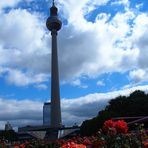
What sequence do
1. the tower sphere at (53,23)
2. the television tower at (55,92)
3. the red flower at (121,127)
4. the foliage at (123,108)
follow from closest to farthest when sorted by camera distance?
the red flower at (121,127) → the foliage at (123,108) → the television tower at (55,92) → the tower sphere at (53,23)

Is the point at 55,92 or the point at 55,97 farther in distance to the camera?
the point at 55,92

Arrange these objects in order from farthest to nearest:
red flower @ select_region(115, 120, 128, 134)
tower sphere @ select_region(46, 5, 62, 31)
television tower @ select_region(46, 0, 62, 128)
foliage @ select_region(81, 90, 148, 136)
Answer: tower sphere @ select_region(46, 5, 62, 31), television tower @ select_region(46, 0, 62, 128), foliage @ select_region(81, 90, 148, 136), red flower @ select_region(115, 120, 128, 134)

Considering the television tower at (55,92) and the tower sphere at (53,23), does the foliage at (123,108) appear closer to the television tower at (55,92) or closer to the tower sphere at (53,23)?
the television tower at (55,92)

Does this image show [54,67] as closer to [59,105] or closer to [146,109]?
[59,105]

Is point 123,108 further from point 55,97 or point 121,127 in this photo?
point 121,127

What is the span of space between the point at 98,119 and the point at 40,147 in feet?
286

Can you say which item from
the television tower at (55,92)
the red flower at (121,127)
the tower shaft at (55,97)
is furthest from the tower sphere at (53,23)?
the red flower at (121,127)

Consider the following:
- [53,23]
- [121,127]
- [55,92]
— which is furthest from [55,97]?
[121,127]

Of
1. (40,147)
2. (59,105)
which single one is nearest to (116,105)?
(59,105)

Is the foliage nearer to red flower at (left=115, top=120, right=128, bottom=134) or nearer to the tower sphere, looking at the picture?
the tower sphere

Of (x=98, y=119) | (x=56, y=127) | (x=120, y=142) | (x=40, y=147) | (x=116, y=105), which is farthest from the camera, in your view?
(x=56, y=127)

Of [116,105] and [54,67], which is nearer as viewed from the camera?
[116,105]

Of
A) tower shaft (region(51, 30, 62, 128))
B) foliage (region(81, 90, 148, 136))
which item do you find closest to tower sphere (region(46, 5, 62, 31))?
tower shaft (region(51, 30, 62, 128))

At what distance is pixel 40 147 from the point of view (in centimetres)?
1459
